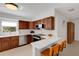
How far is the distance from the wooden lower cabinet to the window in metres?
0.47

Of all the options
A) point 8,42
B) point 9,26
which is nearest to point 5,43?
point 8,42

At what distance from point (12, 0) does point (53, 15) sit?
1.60 meters

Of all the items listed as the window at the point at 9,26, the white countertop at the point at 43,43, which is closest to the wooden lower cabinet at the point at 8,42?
the window at the point at 9,26

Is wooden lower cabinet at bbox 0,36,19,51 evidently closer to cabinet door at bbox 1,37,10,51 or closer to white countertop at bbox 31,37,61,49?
cabinet door at bbox 1,37,10,51

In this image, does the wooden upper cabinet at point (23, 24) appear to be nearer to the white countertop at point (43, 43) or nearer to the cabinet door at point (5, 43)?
the cabinet door at point (5, 43)

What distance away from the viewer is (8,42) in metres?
3.99

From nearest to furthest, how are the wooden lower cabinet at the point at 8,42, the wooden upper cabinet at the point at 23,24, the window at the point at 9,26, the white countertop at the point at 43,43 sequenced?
the white countertop at the point at 43,43 → the wooden lower cabinet at the point at 8,42 → the window at the point at 9,26 → the wooden upper cabinet at the point at 23,24

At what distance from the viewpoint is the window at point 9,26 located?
410cm

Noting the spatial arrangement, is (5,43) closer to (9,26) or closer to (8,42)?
(8,42)

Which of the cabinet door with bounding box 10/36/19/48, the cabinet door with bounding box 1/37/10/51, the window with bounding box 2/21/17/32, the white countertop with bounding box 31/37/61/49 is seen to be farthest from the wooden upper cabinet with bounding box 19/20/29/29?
the white countertop with bounding box 31/37/61/49

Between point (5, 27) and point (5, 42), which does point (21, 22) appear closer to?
point (5, 27)

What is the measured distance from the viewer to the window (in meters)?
4.10

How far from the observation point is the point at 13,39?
4242mm

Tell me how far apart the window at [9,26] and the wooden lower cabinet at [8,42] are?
468 mm
